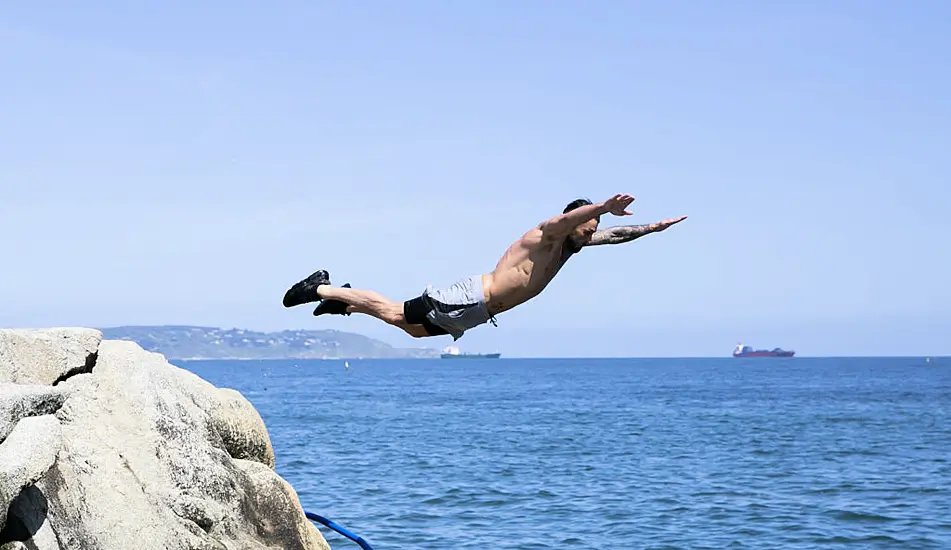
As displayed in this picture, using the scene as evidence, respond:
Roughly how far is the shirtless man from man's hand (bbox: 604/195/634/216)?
10.2 inches

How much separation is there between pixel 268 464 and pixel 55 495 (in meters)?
4.33

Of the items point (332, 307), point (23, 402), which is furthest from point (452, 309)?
Answer: point (23, 402)

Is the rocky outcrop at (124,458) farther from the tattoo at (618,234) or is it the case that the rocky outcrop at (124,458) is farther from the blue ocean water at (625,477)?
the blue ocean water at (625,477)

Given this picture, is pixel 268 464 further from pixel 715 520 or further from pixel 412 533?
pixel 715 520

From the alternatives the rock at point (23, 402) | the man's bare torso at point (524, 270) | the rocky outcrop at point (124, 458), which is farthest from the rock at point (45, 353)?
the man's bare torso at point (524, 270)

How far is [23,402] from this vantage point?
6844 millimetres

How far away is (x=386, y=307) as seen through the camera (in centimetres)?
977

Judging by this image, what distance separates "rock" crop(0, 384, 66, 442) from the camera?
6.65m

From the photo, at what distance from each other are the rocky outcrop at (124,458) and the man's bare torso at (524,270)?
3.13 meters

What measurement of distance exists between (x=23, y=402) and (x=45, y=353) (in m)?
2.21

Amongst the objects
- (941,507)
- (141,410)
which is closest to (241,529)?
(141,410)

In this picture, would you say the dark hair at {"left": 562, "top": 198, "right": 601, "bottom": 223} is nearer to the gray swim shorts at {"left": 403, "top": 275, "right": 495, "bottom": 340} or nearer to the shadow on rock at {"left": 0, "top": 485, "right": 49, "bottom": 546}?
the gray swim shorts at {"left": 403, "top": 275, "right": 495, "bottom": 340}

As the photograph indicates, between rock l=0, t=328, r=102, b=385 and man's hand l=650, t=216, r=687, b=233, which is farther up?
man's hand l=650, t=216, r=687, b=233

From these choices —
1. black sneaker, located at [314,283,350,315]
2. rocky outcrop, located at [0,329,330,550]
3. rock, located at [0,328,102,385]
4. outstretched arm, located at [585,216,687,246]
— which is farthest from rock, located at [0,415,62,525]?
outstretched arm, located at [585,216,687,246]
